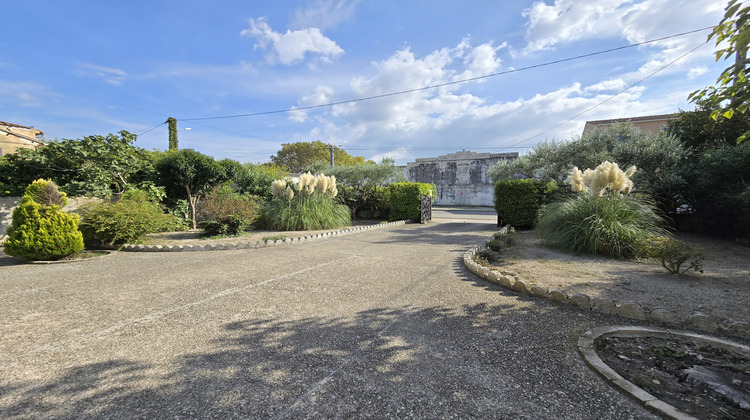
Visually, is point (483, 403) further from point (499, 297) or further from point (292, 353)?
point (499, 297)

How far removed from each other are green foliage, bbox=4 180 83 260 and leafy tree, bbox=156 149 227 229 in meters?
3.64

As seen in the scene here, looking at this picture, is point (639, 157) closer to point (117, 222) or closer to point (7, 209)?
point (117, 222)

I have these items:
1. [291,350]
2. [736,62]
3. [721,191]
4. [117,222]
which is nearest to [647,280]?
[736,62]

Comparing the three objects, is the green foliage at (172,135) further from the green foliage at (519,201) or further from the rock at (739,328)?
the rock at (739,328)

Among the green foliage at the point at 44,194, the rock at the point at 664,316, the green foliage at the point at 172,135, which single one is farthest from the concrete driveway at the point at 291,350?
the green foliage at the point at 172,135

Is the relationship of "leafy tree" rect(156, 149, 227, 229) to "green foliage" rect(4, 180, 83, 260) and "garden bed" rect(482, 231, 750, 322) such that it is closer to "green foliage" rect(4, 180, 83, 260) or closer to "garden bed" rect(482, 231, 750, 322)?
"green foliage" rect(4, 180, 83, 260)

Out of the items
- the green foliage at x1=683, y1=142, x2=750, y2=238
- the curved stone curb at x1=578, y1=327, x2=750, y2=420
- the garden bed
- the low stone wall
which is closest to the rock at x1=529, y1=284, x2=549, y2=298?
the garden bed

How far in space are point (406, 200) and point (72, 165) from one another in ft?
34.8

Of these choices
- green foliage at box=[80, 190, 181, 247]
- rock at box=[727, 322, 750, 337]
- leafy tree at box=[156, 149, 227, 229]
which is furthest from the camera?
leafy tree at box=[156, 149, 227, 229]

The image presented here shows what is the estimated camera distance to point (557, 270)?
14.9 feet

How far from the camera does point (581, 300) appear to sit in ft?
10.4

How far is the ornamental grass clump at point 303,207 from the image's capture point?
9453 mm

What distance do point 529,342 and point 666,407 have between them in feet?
2.89

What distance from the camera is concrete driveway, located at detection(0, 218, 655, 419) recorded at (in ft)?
5.60
